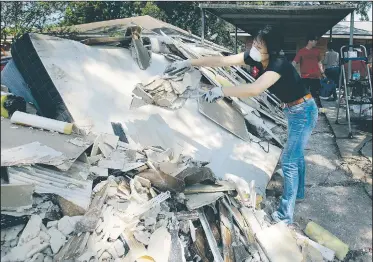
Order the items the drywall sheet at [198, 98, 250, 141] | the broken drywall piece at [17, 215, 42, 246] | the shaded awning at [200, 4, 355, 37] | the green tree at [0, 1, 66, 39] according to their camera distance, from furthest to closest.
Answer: the green tree at [0, 1, 66, 39] < the shaded awning at [200, 4, 355, 37] < the drywall sheet at [198, 98, 250, 141] < the broken drywall piece at [17, 215, 42, 246]

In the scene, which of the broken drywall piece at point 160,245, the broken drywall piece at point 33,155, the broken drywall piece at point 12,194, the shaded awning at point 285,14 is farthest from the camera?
the shaded awning at point 285,14

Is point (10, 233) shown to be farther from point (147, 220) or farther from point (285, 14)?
point (285, 14)

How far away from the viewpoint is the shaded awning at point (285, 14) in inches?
261

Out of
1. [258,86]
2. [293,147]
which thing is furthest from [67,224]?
[293,147]

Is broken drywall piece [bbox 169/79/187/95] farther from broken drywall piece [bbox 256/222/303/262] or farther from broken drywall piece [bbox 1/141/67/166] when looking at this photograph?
broken drywall piece [bbox 1/141/67/166]

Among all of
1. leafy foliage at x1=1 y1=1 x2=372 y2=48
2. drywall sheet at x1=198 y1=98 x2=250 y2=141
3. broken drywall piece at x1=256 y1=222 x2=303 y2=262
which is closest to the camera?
broken drywall piece at x1=256 y1=222 x2=303 y2=262

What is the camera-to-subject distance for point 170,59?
581 cm

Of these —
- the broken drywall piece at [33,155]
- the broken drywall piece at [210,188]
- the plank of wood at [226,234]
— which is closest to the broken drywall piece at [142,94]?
the broken drywall piece at [210,188]

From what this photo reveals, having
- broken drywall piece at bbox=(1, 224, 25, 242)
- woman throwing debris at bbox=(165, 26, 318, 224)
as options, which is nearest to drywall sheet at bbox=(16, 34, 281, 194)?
woman throwing debris at bbox=(165, 26, 318, 224)

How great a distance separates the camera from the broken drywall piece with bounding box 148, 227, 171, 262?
2.48 m

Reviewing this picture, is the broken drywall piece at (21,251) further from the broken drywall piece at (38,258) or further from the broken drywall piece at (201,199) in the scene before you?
the broken drywall piece at (201,199)

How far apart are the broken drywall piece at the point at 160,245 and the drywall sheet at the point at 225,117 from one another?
7.85 ft

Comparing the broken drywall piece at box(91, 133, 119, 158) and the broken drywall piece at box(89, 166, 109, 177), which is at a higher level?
the broken drywall piece at box(91, 133, 119, 158)

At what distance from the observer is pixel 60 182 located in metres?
2.54
